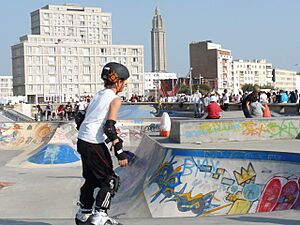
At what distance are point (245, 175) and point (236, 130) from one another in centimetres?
409

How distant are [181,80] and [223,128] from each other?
11939cm

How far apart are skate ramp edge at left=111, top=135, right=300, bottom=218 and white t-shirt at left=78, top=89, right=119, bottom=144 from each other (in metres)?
3.61

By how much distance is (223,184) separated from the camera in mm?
8586

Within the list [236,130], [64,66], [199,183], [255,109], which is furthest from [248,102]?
[64,66]

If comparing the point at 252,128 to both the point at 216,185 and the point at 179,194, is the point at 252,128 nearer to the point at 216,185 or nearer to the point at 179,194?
the point at 216,185

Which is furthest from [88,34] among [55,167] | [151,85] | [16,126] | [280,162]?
[280,162]

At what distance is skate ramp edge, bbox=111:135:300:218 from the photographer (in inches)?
315

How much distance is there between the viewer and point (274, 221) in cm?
529

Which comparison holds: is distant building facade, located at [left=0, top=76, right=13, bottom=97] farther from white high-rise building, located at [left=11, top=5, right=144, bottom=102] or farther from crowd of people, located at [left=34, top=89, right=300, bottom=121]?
crowd of people, located at [left=34, top=89, right=300, bottom=121]

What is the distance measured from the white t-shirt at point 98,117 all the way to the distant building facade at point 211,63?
154752 millimetres

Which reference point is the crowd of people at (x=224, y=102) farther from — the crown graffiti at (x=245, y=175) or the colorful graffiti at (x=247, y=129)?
the crown graffiti at (x=245, y=175)

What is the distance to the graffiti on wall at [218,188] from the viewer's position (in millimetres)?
7895

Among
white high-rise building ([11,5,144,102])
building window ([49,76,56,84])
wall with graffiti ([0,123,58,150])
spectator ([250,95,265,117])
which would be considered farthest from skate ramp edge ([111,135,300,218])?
building window ([49,76,56,84])

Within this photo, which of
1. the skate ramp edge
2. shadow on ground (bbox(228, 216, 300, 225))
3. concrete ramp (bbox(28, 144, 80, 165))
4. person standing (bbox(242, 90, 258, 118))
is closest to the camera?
shadow on ground (bbox(228, 216, 300, 225))
